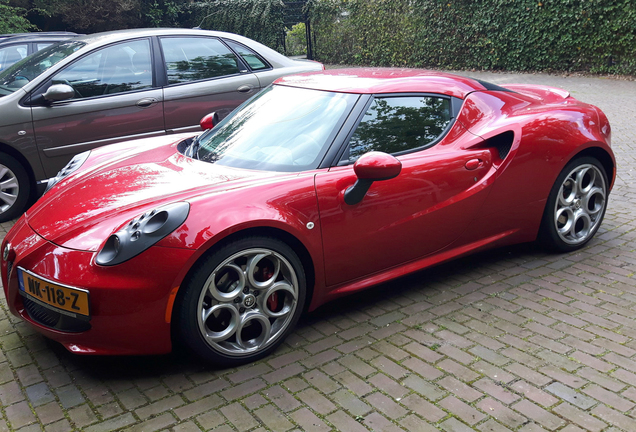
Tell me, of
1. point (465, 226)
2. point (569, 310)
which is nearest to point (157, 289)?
point (465, 226)

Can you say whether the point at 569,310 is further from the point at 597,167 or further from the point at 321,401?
the point at 321,401

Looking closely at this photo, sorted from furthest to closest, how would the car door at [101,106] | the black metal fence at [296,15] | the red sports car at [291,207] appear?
the black metal fence at [296,15], the car door at [101,106], the red sports car at [291,207]

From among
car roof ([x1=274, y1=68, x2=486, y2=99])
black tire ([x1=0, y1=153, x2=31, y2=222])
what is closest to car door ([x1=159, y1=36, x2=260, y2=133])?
black tire ([x1=0, y1=153, x2=31, y2=222])

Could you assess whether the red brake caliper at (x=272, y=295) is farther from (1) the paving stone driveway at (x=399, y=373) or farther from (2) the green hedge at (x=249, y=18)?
(2) the green hedge at (x=249, y=18)

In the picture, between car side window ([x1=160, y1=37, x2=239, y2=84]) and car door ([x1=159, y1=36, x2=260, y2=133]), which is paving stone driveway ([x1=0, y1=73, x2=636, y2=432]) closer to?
car door ([x1=159, y1=36, x2=260, y2=133])

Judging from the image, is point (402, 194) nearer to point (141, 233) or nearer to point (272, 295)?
point (272, 295)

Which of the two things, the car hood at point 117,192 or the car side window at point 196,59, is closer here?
the car hood at point 117,192

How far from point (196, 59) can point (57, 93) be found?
1.55 m

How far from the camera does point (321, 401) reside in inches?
110

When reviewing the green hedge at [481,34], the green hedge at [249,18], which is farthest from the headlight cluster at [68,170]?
the green hedge at [249,18]

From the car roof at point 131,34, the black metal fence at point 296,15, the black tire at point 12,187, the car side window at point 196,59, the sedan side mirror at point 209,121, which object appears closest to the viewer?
the sedan side mirror at point 209,121

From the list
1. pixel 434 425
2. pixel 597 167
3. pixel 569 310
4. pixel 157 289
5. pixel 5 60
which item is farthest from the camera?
pixel 5 60

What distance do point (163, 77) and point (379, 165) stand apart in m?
3.78

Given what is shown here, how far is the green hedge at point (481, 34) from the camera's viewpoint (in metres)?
12.8
